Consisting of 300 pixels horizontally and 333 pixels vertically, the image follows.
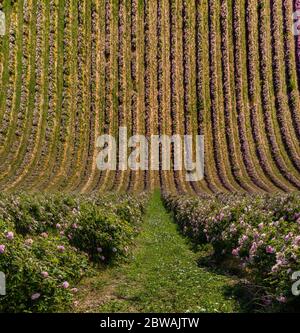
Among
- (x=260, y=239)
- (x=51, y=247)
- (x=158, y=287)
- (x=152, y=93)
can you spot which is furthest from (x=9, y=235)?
(x=152, y=93)

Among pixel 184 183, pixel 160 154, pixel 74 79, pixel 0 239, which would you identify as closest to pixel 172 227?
pixel 0 239

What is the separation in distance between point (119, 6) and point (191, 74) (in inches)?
643

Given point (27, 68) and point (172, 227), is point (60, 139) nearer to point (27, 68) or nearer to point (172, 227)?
point (27, 68)

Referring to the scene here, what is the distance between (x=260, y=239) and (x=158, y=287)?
3156 millimetres

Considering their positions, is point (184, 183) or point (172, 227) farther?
point (184, 183)

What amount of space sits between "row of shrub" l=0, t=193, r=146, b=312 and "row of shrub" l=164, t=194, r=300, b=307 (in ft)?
10.6

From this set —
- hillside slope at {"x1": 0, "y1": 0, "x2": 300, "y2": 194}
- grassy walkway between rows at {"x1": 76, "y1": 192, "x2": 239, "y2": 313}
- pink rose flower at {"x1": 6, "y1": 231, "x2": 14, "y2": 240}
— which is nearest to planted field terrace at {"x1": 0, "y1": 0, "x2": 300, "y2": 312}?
hillside slope at {"x1": 0, "y1": 0, "x2": 300, "y2": 194}

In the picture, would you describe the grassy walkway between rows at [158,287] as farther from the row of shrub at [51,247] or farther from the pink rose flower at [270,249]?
the pink rose flower at [270,249]

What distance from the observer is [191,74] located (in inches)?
2325

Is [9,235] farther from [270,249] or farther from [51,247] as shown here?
[270,249]

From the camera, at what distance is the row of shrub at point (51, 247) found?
7.93 meters

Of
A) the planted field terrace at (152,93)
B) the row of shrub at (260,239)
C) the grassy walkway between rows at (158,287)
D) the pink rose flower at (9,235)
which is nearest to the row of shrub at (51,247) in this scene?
the pink rose flower at (9,235)

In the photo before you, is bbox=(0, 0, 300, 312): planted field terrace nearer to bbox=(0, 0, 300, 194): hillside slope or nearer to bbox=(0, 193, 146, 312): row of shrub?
bbox=(0, 0, 300, 194): hillside slope
